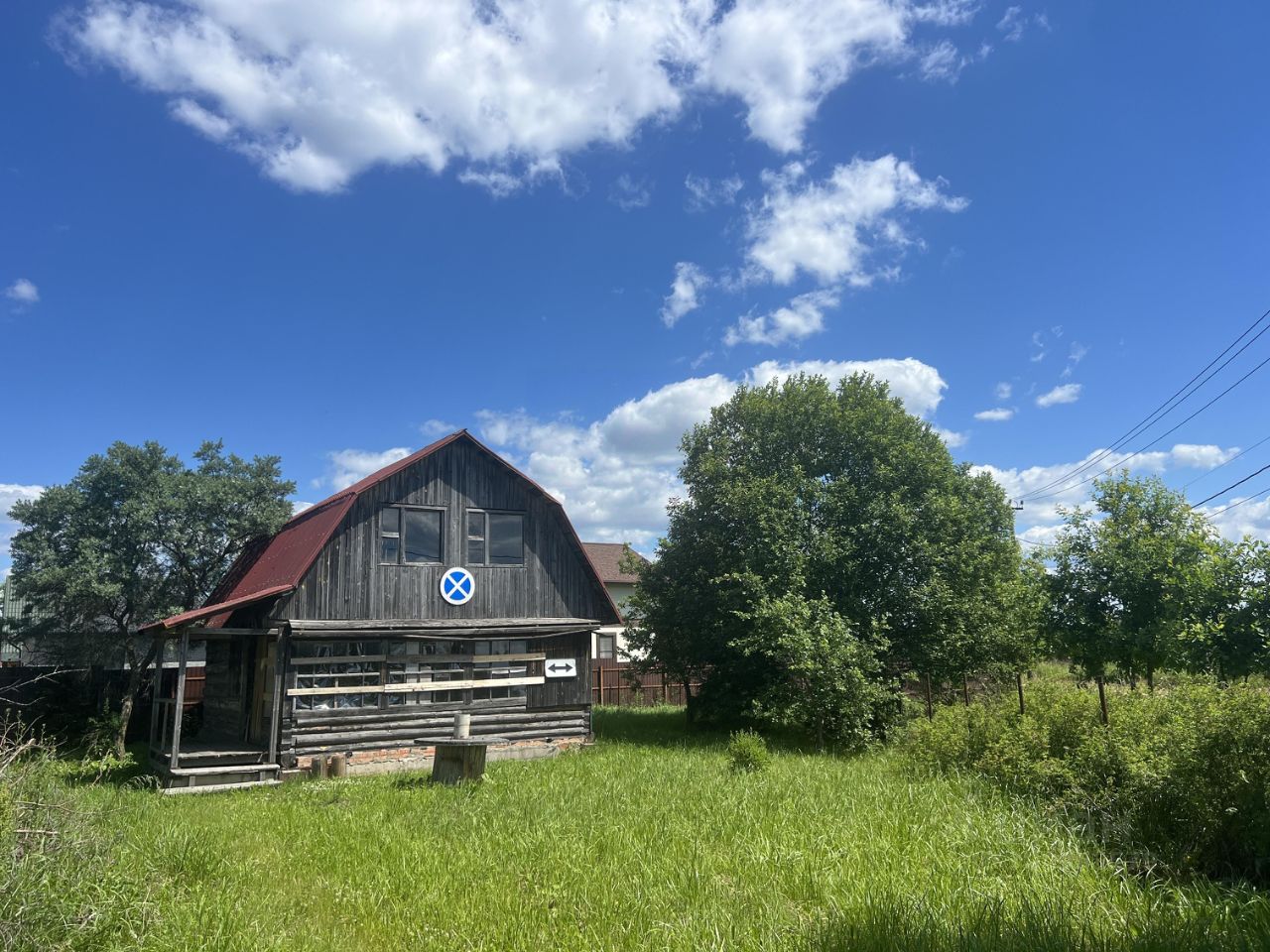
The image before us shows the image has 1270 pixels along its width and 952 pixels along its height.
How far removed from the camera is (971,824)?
8328mm

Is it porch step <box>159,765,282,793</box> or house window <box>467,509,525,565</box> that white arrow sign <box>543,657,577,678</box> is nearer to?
house window <box>467,509,525,565</box>

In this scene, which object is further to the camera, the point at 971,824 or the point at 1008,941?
the point at 971,824

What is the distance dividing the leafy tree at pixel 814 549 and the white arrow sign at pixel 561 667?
12.2 ft

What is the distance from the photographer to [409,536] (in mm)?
17656

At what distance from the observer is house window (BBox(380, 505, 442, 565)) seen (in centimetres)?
1744

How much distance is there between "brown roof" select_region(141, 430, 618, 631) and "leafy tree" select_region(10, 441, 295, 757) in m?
0.94

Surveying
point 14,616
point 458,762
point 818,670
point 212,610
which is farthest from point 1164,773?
point 14,616

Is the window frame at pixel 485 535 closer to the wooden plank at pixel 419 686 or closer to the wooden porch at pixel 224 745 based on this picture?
the wooden plank at pixel 419 686

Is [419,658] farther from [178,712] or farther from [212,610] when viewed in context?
[178,712]

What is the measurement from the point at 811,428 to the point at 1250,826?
15210mm

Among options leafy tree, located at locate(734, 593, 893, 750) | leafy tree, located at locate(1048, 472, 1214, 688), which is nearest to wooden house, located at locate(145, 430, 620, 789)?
leafy tree, located at locate(734, 593, 893, 750)

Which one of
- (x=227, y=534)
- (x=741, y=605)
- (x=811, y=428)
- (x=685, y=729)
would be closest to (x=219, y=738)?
(x=227, y=534)

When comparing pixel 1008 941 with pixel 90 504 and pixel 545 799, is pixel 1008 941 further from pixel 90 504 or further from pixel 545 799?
pixel 90 504

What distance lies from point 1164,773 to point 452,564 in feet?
44.6
